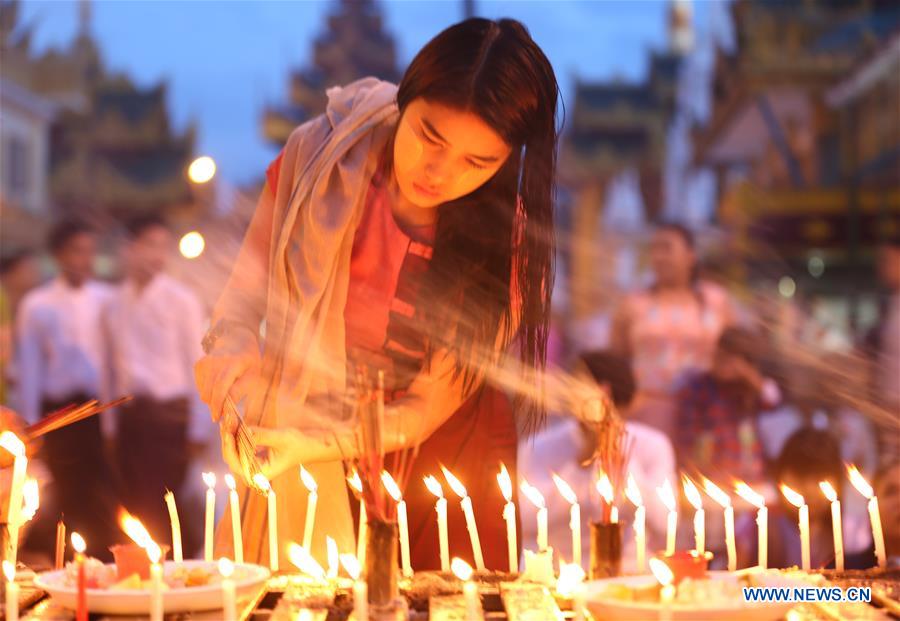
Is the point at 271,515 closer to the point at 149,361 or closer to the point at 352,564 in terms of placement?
the point at 352,564

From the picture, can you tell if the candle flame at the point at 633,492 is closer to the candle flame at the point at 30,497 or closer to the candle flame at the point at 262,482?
the candle flame at the point at 262,482

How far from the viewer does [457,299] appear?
2.72 metres

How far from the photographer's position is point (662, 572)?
1.80m

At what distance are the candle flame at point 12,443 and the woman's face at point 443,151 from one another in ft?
2.96

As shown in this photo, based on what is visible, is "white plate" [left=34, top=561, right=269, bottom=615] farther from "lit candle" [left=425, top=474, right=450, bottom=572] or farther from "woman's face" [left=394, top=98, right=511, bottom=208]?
"woman's face" [left=394, top=98, right=511, bottom=208]

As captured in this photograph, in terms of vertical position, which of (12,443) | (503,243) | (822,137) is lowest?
(12,443)

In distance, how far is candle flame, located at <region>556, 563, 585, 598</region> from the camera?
2.03 metres

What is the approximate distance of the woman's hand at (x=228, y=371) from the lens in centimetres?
245

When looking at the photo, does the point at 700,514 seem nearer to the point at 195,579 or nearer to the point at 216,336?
the point at 195,579

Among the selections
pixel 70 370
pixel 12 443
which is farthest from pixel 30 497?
pixel 70 370

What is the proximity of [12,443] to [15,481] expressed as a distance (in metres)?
0.08

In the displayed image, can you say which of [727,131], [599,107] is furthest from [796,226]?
[599,107]

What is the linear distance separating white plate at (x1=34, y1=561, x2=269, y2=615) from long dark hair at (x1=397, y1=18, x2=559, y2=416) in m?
0.90

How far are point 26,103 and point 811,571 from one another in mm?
25316
